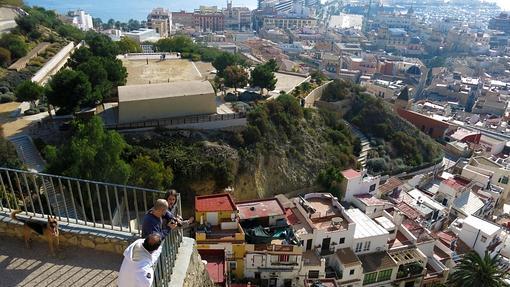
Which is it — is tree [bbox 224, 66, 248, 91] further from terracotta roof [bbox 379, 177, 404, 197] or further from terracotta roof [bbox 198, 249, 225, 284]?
terracotta roof [bbox 198, 249, 225, 284]

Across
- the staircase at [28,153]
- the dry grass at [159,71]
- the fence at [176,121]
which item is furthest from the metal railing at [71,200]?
the dry grass at [159,71]

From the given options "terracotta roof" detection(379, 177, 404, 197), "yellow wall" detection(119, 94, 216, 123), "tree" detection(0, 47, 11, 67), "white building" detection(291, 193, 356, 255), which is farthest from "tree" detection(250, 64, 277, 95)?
"tree" detection(0, 47, 11, 67)

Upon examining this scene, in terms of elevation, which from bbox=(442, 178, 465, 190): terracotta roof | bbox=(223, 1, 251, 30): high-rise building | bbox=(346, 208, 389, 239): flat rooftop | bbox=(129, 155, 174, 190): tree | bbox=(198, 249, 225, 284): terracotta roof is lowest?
bbox=(442, 178, 465, 190): terracotta roof

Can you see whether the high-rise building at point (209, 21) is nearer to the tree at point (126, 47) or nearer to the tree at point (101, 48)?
the tree at point (126, 47)

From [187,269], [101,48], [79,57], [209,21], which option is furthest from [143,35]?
[187,269]

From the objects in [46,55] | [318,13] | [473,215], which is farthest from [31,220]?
[318,13]
